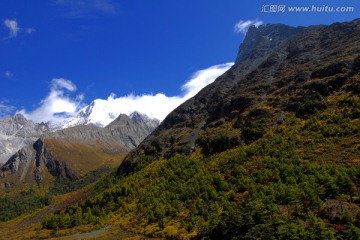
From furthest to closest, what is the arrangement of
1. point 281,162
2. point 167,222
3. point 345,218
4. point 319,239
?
point 281,162, point 167,222, point 345,218, point 319,239

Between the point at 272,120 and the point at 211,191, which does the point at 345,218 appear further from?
the point at 272,120

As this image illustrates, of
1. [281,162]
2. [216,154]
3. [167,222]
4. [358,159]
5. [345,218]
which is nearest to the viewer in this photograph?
[345,218]

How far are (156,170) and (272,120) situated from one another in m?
70.1

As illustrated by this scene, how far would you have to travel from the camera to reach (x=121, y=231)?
135 m

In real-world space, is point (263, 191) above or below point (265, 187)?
below

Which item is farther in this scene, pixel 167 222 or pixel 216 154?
pixel 216 154

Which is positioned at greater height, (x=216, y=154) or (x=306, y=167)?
(x=216, y=154)

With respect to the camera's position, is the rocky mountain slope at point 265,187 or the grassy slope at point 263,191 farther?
the rocky mountain slope at point 265,187

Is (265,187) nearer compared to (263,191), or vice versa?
(263,191)

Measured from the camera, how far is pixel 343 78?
631 feet

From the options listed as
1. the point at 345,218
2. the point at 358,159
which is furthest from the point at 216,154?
the point at 345,218

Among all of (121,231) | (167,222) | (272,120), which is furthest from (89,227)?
(272,120)

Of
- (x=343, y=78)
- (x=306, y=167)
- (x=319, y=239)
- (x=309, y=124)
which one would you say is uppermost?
(x=343, y=78)

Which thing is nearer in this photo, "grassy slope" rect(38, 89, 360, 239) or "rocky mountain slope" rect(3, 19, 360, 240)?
"grassy slope" rect(38, 89, 360, 239)
